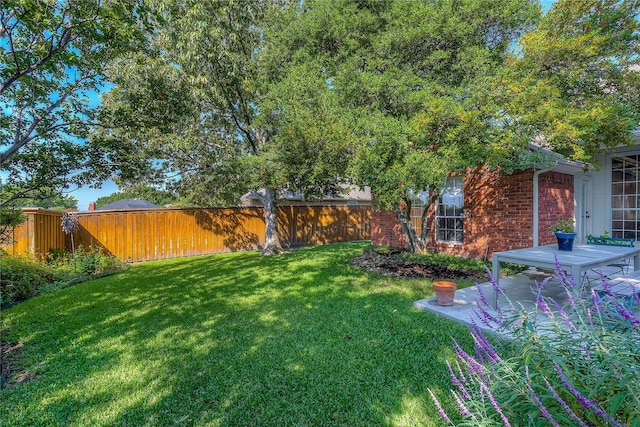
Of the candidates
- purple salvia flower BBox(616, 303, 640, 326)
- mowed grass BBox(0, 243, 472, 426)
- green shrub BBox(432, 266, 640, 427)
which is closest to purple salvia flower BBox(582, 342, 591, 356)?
green shrub BBox(432, 266, 640, 427)

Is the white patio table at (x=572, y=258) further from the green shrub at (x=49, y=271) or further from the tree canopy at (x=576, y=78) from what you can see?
the green shrub at (x=49, y=271)

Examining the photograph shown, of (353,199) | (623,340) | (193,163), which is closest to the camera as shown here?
(623,340)

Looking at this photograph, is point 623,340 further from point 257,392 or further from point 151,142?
point 151,142

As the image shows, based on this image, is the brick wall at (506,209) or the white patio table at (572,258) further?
the brick wall at (506,209)

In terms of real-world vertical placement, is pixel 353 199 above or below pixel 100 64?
below

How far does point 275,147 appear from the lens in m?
8.27

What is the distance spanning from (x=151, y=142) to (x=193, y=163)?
217cm

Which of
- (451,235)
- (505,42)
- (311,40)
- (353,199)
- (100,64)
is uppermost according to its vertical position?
(311,40)

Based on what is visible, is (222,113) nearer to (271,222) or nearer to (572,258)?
(271,222)

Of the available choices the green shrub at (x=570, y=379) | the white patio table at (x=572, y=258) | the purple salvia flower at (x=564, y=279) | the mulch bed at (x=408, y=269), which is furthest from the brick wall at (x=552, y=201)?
the green shrub at (x=570, y=379)

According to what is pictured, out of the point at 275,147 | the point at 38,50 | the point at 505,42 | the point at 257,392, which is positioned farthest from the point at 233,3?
the point at 257,392

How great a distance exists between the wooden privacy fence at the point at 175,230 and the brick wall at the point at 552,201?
895cm

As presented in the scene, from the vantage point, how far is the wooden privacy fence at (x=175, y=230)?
8.04 meters

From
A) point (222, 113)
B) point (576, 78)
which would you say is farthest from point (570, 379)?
point (222, 113)
